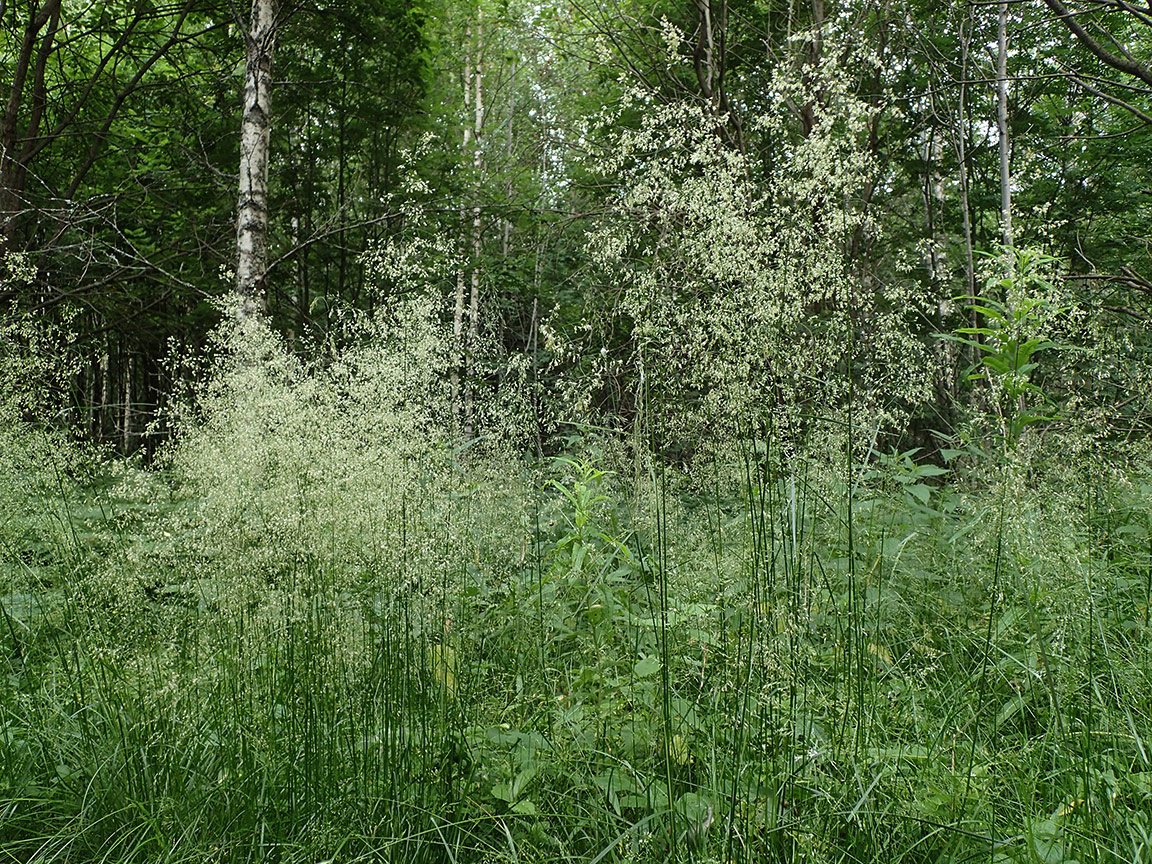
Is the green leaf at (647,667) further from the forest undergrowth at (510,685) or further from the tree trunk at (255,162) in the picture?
the tree trunk at (255,162)

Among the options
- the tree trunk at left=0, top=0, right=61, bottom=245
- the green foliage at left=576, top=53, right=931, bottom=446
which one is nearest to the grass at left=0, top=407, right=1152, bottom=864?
the green foliage at left=576, top=53, right=931, bottom=446

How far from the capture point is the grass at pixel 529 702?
1627 millimetres

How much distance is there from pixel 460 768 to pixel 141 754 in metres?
0.92

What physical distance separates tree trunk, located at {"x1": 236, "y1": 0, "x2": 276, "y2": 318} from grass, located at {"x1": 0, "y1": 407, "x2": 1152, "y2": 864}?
3256 millimetres

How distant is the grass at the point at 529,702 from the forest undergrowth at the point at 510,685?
0.01 meters

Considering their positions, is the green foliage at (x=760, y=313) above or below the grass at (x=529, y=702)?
above

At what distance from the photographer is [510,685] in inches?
103

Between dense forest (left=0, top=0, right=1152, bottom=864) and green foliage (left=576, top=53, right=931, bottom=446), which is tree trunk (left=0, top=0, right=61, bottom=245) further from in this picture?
green foliage (left=576, top=53, right=931, bottom=446)

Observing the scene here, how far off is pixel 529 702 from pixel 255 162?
5388mm

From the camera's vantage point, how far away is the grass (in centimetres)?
163

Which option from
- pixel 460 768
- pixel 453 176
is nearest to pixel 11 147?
pixel 453 176

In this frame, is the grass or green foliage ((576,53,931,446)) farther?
green foliage ((576,53,931,446))

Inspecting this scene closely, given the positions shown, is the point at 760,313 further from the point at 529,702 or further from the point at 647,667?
the point at 529,702

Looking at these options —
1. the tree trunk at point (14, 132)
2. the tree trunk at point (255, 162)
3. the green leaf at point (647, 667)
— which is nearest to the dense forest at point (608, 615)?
the green leaf at point (647, 667)
